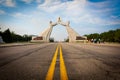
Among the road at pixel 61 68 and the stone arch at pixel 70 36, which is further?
the stone arch at pixel 70 36

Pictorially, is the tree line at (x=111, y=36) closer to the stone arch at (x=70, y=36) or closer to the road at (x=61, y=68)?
the stone arch at (x=70, y=36)

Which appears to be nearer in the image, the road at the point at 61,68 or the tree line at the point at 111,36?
the road at the point at 61,68

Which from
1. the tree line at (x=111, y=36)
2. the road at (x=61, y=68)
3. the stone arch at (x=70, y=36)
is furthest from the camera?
the stone arch at (x=70, y=36)

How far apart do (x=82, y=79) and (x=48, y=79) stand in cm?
88

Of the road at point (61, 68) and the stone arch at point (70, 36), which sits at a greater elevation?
the stone arch at point (70, 36)

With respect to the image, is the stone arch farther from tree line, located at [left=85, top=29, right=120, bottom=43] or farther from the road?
the road

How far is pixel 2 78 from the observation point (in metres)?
3.94

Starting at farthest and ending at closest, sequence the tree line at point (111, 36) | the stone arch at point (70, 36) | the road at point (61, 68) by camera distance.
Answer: the stone arch at point (70, 36)
the tree line at point (111, 36)
the road at point (61, 68)

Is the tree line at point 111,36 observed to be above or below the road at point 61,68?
above

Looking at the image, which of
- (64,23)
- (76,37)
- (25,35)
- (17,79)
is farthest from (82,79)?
(25,35)

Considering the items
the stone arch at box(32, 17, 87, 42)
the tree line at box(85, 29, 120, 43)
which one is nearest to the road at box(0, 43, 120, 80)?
the tree line at box(85, 29, 120, 43)

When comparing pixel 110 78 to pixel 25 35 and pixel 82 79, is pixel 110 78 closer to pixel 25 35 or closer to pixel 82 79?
pixel 82 79

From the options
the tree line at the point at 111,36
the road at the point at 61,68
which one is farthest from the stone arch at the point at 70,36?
the road at the point at 61,68

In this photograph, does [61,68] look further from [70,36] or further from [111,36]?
[70,36]
